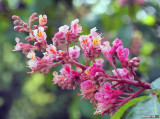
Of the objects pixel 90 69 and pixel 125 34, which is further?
pixel 125 34

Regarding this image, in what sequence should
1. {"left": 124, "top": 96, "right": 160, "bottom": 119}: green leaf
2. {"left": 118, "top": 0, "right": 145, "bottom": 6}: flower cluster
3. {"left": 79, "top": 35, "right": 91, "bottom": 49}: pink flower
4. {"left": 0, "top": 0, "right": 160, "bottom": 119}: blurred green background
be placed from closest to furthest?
{"left": 124, "top": 96, "right": 160, "bottom": 119}: green leaf, {"left": 79, "top": 35, "right": 91, "bottom": 49}: pink flower, {"left": 0, "top": 0, "right": 160, "bottom": 119}: blurred green background, {"left": 118, "top": 0, "right": 145, "bottom": 6}: flower cluster

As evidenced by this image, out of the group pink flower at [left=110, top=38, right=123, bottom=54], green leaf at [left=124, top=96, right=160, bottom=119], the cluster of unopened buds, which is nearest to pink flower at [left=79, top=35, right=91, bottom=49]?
the cluster of unopened buds

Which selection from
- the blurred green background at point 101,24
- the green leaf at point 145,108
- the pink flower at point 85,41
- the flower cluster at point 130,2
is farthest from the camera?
the flower cluster at point 130,2

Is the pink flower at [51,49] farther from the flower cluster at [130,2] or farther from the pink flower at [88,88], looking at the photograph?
the flower cluster at [130,2]

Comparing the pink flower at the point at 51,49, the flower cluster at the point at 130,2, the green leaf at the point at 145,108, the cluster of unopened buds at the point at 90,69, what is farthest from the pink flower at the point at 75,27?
the flower cluster at the point at 130,2

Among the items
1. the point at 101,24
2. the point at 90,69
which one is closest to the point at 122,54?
the point at 90,69

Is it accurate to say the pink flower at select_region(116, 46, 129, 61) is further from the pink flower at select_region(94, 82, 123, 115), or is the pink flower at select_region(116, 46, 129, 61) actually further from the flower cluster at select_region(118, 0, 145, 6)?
the flower cluster at select_region(118, 0, 145, 6)

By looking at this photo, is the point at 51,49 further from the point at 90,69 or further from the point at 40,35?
the point at 90,69

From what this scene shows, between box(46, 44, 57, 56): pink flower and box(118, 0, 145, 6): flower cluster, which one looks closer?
box(46, 44, 57, 56): pink flower

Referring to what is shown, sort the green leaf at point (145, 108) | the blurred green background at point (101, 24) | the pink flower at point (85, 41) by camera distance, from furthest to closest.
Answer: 1. the blurred green background at point (101, 24)
2. the pink flower at point (85, 41)
3. the green leaf at point (145, 108)

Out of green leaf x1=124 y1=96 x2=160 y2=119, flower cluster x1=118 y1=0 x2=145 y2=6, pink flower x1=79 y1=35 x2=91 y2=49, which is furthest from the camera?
flower cluster x1=118 y1=0 x2=145 y2=6

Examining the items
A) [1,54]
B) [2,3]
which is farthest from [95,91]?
[1,54]
